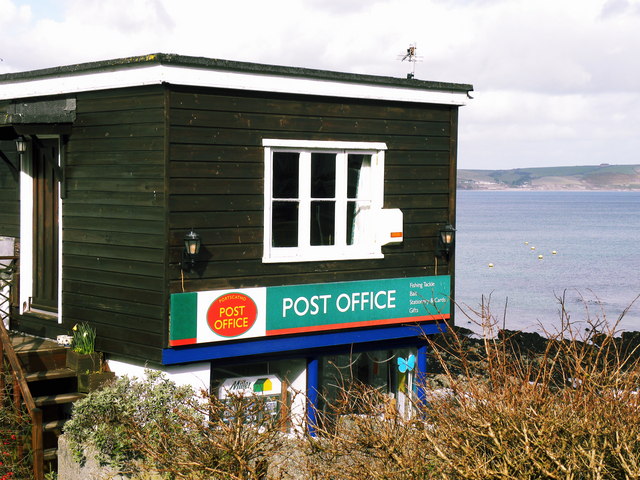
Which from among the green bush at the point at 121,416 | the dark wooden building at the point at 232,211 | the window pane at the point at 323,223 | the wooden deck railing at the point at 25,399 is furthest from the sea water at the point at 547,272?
the wooden deck railing at the point at 25,399

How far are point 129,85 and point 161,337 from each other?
334cm

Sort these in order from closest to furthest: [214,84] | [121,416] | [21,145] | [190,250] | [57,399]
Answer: [121,416]
[190,250]
[214,84]
[57,399]
[21,145]

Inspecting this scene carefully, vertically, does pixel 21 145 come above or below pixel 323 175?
above

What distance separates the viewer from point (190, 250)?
1166 centimetres

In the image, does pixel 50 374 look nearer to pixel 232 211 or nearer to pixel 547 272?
pixel 232 211

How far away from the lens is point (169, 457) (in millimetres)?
9312

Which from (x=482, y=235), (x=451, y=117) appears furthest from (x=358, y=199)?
(x=482, y=235)

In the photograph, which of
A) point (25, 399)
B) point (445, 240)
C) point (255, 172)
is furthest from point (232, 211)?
point (445, 240)

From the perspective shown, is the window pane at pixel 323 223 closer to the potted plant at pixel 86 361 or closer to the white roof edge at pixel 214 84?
the white roof edge at pixel 214 84

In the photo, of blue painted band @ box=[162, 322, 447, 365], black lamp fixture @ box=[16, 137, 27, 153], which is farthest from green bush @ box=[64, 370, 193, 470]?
black lamp fixture @ box=[16, 137, 27, 153]

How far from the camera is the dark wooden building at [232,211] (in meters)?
11.8

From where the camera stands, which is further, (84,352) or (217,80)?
(84,352)

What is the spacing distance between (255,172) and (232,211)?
65cm

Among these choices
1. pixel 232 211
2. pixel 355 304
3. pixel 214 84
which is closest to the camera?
pixel 214 84
